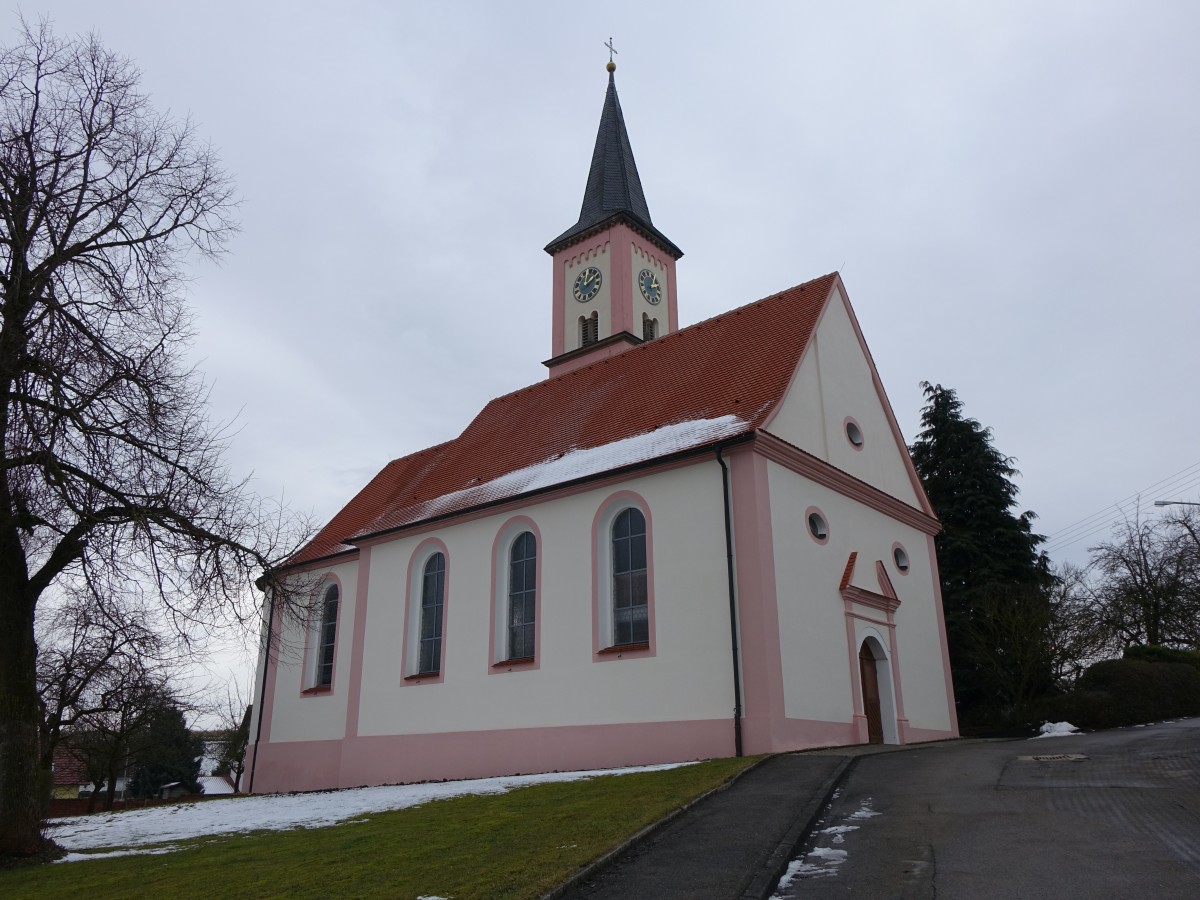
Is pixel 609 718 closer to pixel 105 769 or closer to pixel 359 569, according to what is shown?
pixel 359 569

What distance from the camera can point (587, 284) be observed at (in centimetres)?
2898

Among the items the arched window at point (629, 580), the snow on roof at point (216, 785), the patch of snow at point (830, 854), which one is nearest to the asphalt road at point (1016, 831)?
the patch of snow at point (830, 854)

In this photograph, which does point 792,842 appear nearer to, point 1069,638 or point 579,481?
point 579,481

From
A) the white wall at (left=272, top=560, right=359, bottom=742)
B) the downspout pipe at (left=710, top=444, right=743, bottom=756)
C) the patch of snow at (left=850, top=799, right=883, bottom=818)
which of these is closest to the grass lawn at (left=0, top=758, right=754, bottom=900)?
the patch of snow at (left=850, top=799, right=883, bottom=818)

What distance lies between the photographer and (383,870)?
714 cm

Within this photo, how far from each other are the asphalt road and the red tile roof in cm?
667

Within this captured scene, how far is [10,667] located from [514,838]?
6.43 metres

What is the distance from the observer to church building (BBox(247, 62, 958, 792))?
1481cm

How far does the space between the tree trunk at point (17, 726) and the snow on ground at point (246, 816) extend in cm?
60

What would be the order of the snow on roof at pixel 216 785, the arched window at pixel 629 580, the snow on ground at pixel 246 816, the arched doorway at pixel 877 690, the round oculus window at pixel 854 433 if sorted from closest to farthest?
the snow on ground at pixel 246 816, the arched window at pixel 629 580, the arched doorway at pixel 877 690, the round oculus window at pixel 854 433, the snow on roof at pixel 216 785

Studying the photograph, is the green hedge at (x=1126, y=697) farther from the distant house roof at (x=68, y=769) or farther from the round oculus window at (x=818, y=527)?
the distant house roof at (x=68, y=769)

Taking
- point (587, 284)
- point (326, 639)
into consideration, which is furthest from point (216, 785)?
point (587, 284)

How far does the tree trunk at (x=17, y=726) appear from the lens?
10.2 meters

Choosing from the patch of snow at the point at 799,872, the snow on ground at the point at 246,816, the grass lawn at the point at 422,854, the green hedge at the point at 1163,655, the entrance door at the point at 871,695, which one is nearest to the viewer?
the patch of snow at the point at 799,872
